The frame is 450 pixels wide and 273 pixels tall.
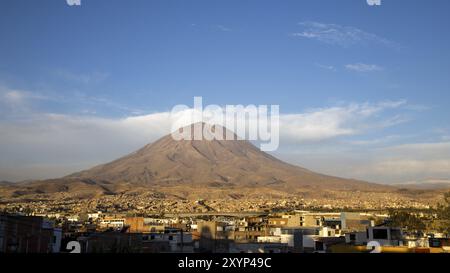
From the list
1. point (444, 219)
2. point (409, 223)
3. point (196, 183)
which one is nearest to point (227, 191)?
point (196, 183)

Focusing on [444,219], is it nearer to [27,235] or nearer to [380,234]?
[380,234]

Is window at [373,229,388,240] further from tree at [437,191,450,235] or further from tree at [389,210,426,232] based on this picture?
tree at [389,210,426,232]

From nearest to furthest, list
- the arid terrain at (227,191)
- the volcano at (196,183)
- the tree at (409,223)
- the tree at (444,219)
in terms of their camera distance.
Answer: the tree at (444,219) → the tree at (409,223) → the arid terrain at (227,191) → the volcano at (196,183)

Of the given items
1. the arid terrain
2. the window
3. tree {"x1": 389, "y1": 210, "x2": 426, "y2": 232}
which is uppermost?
the arid terrain

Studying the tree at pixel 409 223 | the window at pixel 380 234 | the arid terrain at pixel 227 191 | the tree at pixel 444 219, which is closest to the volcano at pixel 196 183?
the arid terrain at pixel 227 191

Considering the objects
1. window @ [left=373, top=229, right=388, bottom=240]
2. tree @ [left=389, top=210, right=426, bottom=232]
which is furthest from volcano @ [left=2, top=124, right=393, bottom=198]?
window @ [left=373, top=229, right=388, bottom=240]

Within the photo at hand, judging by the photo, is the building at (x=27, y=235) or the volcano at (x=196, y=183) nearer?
the building at (x=27, y=235)

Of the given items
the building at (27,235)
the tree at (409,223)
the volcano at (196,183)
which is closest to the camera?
the building at (27,235)

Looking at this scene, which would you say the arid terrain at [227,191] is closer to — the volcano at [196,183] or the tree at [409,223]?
the volcano at [196,183]

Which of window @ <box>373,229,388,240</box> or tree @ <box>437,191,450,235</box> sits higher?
tree @ <box>437,191,450,235</box>

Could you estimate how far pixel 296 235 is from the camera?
36.6 m

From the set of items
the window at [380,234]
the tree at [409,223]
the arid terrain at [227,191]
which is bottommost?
the window at [380,234]
